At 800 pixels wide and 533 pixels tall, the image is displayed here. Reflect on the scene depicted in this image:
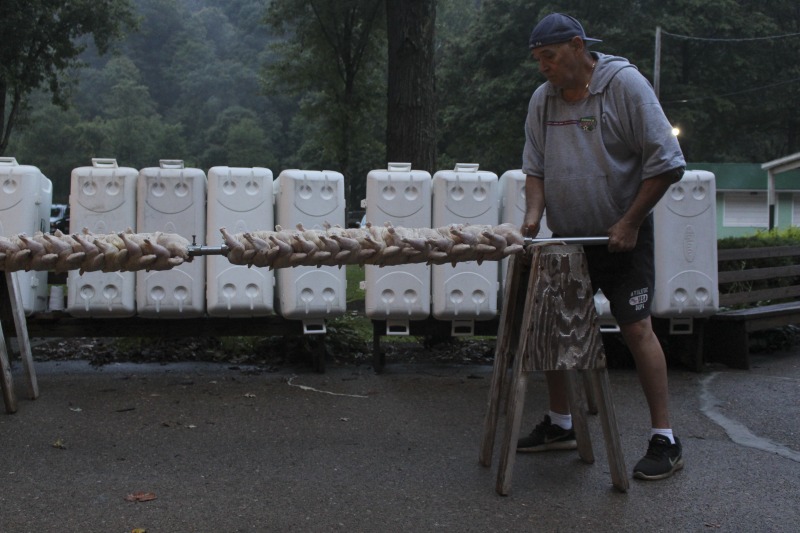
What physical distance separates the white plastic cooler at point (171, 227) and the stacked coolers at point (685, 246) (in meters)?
3.45

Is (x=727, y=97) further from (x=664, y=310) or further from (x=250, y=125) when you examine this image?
(x=250, y=125)

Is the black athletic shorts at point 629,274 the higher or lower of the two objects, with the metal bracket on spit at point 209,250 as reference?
lower

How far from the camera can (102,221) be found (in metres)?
6.43

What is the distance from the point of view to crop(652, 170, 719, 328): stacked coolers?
21.9 ft

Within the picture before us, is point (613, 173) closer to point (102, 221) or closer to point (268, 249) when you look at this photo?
point (268, 249)

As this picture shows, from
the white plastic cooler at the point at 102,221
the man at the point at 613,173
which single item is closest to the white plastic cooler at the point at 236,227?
the white plastic cooler at the point at 102,221

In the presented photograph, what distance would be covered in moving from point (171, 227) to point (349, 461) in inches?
110

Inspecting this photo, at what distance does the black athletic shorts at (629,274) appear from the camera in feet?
13.5

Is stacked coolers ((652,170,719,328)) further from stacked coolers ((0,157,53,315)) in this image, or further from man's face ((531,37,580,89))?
stacked coolers ((0,157,53,315))

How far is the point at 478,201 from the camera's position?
6.58 m

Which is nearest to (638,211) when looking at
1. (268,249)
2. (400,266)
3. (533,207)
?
(533,207)

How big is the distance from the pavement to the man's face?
1868 millimetres

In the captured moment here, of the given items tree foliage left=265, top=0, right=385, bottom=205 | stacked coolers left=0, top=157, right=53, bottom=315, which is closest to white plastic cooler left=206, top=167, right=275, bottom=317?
stacked coolers left=0, top=157, right=53, bottom=315

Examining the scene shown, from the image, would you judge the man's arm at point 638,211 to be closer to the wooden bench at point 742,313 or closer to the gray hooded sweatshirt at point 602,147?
the gray hooded sweatshirt at point 602,147
